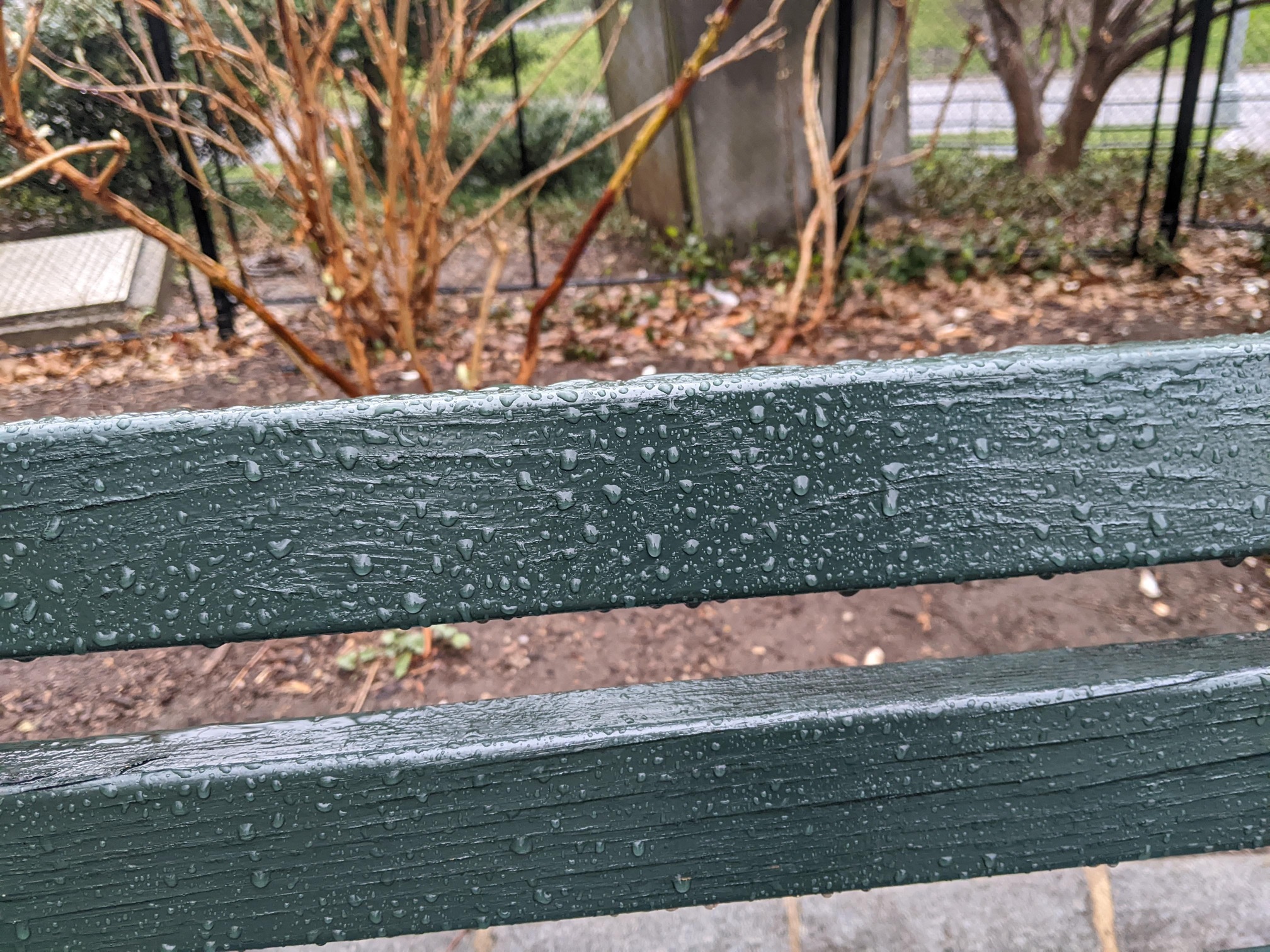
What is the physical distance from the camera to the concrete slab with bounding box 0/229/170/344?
4090 millimetres

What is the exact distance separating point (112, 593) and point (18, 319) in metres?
4.39

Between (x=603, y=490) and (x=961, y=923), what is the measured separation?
47.6 inches

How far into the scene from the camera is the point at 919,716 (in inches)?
29.4

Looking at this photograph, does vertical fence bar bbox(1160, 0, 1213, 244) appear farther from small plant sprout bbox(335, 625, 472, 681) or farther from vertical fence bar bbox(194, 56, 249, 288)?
vertical fence bar bbox(194, 56, 249, 288)

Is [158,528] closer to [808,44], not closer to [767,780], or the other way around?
[767,780]

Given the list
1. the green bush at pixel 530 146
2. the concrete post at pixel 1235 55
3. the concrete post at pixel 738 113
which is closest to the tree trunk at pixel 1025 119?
the concrete post at pixel 1235 55

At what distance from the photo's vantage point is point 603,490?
0.66 metres

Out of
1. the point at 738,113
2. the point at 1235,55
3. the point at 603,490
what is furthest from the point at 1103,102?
the point at 603,490

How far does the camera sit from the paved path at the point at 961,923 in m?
1.38

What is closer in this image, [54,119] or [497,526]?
[497,526]

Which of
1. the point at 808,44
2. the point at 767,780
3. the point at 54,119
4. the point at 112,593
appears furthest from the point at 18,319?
the point at 767,780

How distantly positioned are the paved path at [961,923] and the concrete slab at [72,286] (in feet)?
12.4

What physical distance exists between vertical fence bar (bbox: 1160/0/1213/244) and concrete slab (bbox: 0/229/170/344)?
5.29 metres

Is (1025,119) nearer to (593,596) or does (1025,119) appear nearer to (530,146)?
(530,146)
